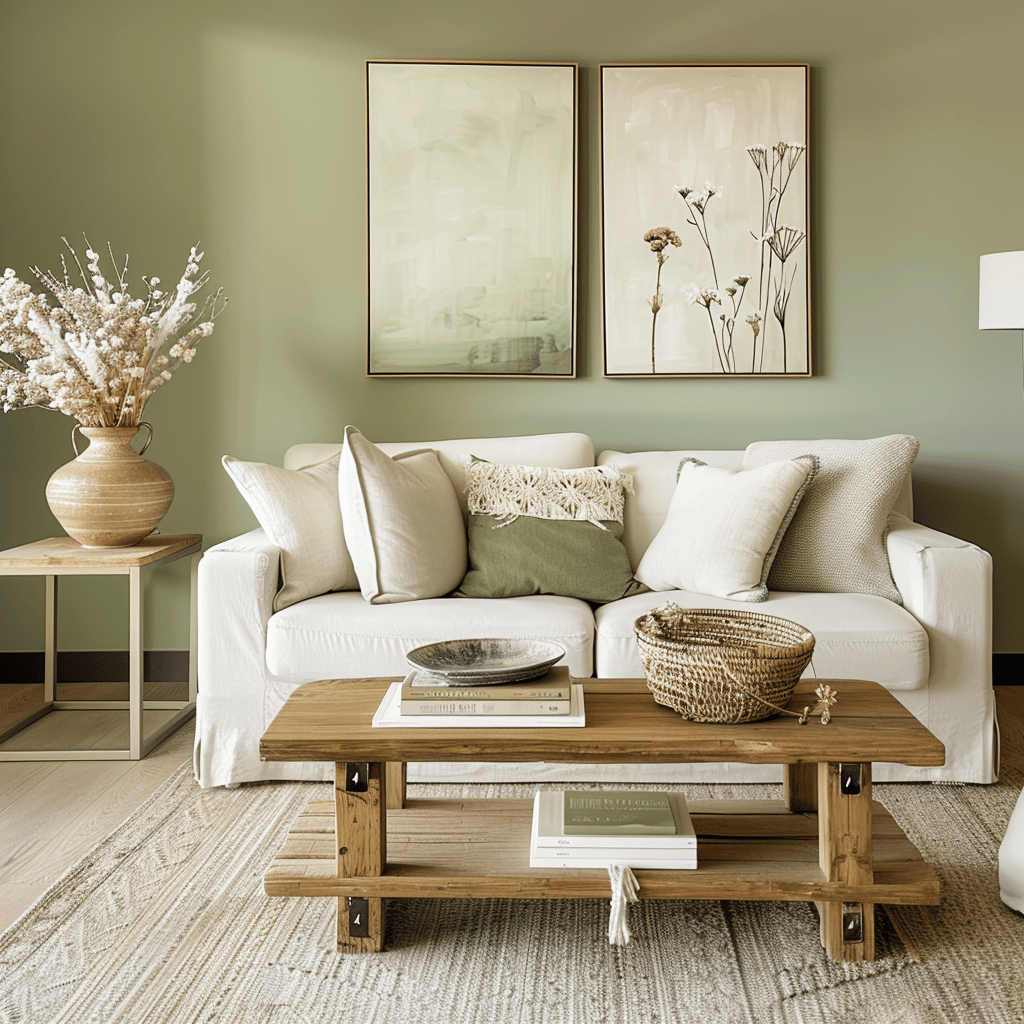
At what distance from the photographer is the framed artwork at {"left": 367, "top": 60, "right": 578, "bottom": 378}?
332 centimetres

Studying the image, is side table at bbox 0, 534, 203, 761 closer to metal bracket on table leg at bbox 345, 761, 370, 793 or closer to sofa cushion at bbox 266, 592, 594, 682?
sofa cushion at bbox 266, 592, 594, 682

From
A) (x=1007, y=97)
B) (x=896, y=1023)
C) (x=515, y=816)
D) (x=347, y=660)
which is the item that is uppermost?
(x=1007, y=97)

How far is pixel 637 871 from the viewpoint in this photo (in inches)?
65.0

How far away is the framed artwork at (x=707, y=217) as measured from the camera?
10.9 feet

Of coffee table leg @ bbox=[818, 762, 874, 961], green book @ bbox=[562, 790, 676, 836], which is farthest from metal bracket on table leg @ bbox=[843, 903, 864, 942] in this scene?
green book @ bbox=[562, 790, 676, 836]

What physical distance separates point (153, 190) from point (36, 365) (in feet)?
3.14

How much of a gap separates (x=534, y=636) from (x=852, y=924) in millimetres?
1031

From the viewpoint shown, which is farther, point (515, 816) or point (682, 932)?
point (515, 816)

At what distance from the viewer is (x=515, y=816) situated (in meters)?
1.93

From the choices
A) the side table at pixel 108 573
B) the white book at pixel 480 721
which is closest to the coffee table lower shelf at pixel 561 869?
the white book at pixel 480 721

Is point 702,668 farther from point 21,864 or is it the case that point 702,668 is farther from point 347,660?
point 21,864

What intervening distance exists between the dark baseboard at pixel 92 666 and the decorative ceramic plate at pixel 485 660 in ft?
6.55

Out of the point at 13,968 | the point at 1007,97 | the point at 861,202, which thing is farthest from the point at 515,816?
the point at 1007,97

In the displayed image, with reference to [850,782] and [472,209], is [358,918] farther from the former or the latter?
[472,209]
